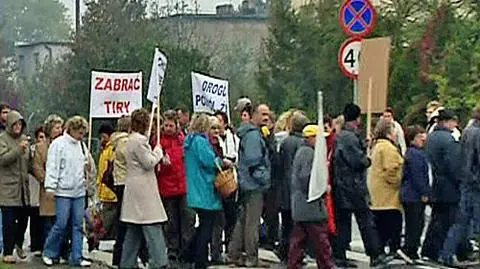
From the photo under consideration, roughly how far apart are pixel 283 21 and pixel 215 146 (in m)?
26.3

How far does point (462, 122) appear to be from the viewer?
31.1 metres

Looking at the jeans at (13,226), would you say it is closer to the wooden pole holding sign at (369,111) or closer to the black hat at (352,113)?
the black hat at (352,113)

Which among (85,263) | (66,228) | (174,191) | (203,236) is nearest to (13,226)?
(66,228)

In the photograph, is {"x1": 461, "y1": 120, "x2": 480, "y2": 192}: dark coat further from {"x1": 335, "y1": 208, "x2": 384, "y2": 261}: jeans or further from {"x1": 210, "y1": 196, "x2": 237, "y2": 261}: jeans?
{"x1": 210, "y1": 196, "x2": 237, "y2": 261}: jeans

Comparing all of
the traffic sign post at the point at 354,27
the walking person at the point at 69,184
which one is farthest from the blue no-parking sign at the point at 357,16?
the walking person at the point at 69,184

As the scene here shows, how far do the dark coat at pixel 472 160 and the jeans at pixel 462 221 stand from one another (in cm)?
12

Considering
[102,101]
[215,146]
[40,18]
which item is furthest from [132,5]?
[40,18]

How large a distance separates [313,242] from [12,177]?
4.27 meters

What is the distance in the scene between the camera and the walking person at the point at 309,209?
15656 millimetres

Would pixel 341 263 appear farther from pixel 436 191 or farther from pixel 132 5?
pixel 132 5

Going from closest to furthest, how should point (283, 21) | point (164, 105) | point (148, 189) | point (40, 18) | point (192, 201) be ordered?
1. point (148, 189)
2. point (192, 201)
3. point (164, 105)
4. point (283, 21)
5. point (40, 18)

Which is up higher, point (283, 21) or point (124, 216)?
point (283, 21)

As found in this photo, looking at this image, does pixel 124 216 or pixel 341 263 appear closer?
pixel 124 216

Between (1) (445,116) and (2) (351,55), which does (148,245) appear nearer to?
(1) (445,116)
